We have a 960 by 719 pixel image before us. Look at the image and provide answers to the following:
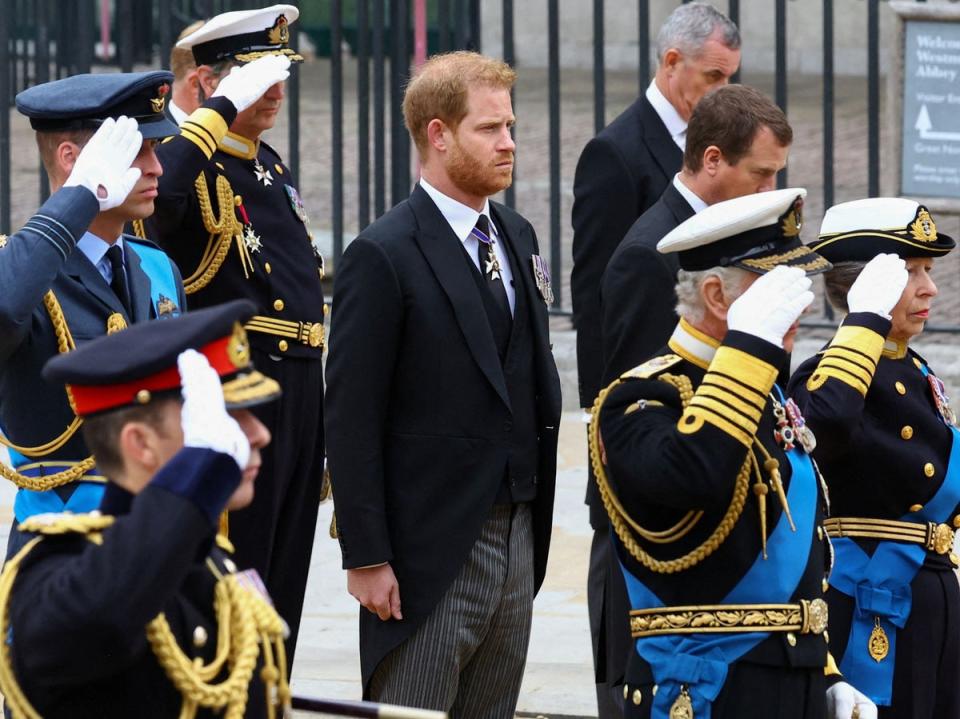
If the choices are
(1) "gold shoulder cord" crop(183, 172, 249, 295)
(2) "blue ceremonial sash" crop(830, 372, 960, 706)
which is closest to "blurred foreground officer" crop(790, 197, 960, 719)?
(2) "blue ceremonial sash" crop(830, 372, 960, 706)

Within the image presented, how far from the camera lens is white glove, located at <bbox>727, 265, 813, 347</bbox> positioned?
135 inches

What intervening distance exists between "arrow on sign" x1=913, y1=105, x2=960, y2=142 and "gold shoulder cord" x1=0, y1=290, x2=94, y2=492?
508cm

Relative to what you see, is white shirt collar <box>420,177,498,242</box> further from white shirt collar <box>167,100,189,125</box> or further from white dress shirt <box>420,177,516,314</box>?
white shirt collar <box>167,100,189,125</box>

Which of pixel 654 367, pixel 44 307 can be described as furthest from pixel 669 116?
pixel 44 307

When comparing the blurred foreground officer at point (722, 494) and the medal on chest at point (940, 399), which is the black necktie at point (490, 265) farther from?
the medal on chest at point (940, 399)

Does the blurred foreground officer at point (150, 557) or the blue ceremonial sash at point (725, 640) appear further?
the blue ceremonial sash at point (725, 640)

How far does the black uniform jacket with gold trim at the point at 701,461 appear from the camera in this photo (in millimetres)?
3402

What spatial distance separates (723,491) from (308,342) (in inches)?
87.9

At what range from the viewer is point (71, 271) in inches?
163

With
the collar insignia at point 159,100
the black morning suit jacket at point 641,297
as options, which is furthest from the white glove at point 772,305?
the collar insignia at point 159,100

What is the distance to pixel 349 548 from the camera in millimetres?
4184

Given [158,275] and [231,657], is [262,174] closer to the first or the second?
[158,275]

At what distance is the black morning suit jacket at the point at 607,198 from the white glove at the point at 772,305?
6.07ft

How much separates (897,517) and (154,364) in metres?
2.26
